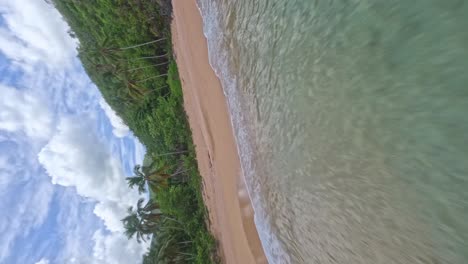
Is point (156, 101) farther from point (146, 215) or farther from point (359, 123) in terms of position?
point (359, 123)

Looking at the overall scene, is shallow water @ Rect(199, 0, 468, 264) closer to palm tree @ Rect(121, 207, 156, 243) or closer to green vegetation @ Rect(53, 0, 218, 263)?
green vegetation @ Rect(53, 0, 218, 263)

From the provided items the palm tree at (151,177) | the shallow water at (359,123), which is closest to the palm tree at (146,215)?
the palm tree at (151,177)

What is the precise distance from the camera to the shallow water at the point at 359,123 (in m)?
2.40

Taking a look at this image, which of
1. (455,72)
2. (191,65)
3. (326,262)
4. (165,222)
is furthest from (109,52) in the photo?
(455,72)

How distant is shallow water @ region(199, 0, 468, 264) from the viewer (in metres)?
2.40

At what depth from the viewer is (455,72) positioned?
2.29m

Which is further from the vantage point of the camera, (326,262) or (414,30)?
(326,262)

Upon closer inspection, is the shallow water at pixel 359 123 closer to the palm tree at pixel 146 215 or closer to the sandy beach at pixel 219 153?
the sandy beach at pixel 219 153

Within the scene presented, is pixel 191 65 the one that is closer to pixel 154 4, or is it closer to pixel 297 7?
pixel 154 4

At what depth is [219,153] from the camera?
26.4 feet

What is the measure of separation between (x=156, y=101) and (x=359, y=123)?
12160mm

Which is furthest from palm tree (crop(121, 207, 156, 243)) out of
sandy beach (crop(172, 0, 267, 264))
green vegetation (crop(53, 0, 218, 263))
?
sandy beach (crop(172, 0, 267, 264))

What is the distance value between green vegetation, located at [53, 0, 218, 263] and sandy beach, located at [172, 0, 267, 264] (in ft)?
7.50

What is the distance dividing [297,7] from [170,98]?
949 centimetres
